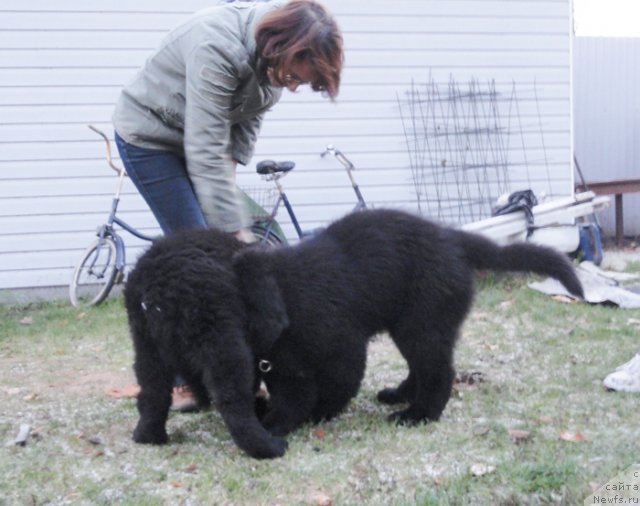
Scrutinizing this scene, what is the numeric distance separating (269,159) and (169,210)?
472 cm

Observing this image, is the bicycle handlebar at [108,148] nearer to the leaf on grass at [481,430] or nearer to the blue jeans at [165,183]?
the blue jeans at [165,183]

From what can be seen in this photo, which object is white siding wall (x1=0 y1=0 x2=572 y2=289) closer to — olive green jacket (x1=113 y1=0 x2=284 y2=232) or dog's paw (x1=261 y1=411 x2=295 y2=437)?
olive green jacket (x1=113 y1=0 x2=284 y2=232)

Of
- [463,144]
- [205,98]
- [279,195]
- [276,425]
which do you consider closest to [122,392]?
[276,425]

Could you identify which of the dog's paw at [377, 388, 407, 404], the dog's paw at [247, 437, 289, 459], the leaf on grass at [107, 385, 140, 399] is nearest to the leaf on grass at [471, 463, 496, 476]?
the dog's paw at [247, 437, 289, 459]

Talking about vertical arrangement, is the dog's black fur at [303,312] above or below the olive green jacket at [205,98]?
below

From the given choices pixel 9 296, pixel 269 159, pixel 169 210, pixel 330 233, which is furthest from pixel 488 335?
pixel 9 296

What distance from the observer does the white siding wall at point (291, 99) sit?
8305 millimetres

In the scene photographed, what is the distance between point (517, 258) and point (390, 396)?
3.14 ft

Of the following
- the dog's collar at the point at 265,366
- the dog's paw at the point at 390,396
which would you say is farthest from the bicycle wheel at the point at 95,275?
the dog's collar at the point at 265,366

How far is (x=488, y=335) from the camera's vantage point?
19.7ft

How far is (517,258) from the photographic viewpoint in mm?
4082

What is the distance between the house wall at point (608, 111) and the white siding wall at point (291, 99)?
269 cm

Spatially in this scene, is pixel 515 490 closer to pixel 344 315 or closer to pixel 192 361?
pixel 344 315

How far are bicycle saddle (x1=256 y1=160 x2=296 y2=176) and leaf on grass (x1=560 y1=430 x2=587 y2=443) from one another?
464cm
